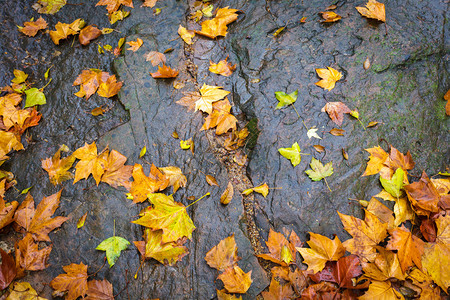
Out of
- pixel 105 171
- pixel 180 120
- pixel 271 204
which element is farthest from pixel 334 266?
pixel 105 171

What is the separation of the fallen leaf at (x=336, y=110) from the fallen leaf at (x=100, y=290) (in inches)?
88.7

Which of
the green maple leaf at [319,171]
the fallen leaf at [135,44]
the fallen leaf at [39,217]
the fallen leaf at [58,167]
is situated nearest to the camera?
the fallen leaf at [39,217]

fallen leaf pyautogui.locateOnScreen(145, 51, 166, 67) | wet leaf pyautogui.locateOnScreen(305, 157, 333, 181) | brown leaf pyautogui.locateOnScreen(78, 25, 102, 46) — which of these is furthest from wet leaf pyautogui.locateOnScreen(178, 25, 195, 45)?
wet leaf pyautogui.locateOnScreen(305, 157, 333, 181)

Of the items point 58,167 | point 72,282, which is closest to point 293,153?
point 72,282

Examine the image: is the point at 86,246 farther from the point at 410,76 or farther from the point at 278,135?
the point at 410,76

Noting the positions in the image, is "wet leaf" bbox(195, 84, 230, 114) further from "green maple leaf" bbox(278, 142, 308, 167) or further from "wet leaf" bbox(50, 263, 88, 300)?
"wet leaf" bbox(50, 263, 88, 300)

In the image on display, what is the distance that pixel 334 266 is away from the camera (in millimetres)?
1931

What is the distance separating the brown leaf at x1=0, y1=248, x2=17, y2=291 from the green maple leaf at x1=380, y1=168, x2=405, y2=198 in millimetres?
2863

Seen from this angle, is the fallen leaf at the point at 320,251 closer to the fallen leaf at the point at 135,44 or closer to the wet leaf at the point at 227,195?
the wet leaf at the point at 227,195

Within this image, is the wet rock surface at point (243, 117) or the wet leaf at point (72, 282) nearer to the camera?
the wet leaf at point (72, 282)

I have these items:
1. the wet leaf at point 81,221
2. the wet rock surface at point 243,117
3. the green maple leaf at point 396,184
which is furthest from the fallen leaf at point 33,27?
the green maple leaf at point 396,184

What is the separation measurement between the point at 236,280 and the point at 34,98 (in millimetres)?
2598

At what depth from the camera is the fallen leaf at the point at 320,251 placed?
194cm

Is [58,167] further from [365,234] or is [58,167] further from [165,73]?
[365,234]
